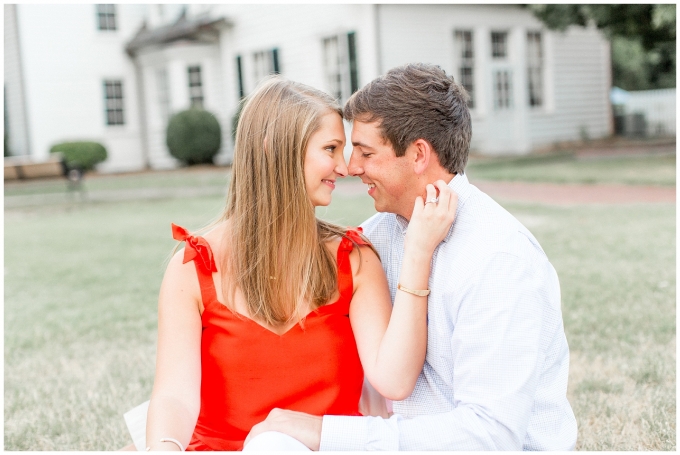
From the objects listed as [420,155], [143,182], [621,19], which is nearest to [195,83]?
[143,182]

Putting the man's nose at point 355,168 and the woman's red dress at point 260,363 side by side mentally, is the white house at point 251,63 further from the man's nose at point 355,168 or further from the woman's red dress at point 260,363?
the woman's red dress at point 260,363

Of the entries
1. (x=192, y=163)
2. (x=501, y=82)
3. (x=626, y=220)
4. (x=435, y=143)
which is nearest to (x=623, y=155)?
(x=501, y=82)

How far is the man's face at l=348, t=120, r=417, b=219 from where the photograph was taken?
2184mm

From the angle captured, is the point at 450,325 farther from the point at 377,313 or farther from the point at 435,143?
the point at 435,143

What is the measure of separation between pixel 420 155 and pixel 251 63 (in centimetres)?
1943

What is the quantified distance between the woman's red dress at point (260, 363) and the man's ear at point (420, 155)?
30 cm

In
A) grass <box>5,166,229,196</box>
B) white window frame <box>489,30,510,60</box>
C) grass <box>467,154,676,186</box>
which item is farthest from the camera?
white window frame <box>489,30,510,60</box>

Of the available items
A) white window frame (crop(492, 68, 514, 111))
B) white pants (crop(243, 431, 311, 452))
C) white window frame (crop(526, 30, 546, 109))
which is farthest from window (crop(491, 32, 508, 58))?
white pants (crop(243, 431, 311, 452))

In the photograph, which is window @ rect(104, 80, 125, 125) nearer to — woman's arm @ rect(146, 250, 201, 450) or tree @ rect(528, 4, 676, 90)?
tree @ rect(528, 4, 676, 90)

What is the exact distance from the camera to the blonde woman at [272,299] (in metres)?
2.11

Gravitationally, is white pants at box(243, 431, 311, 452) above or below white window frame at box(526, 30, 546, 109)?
below

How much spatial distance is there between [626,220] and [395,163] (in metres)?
7.69

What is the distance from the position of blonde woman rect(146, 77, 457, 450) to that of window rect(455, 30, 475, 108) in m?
17.9

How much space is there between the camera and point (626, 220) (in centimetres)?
914
